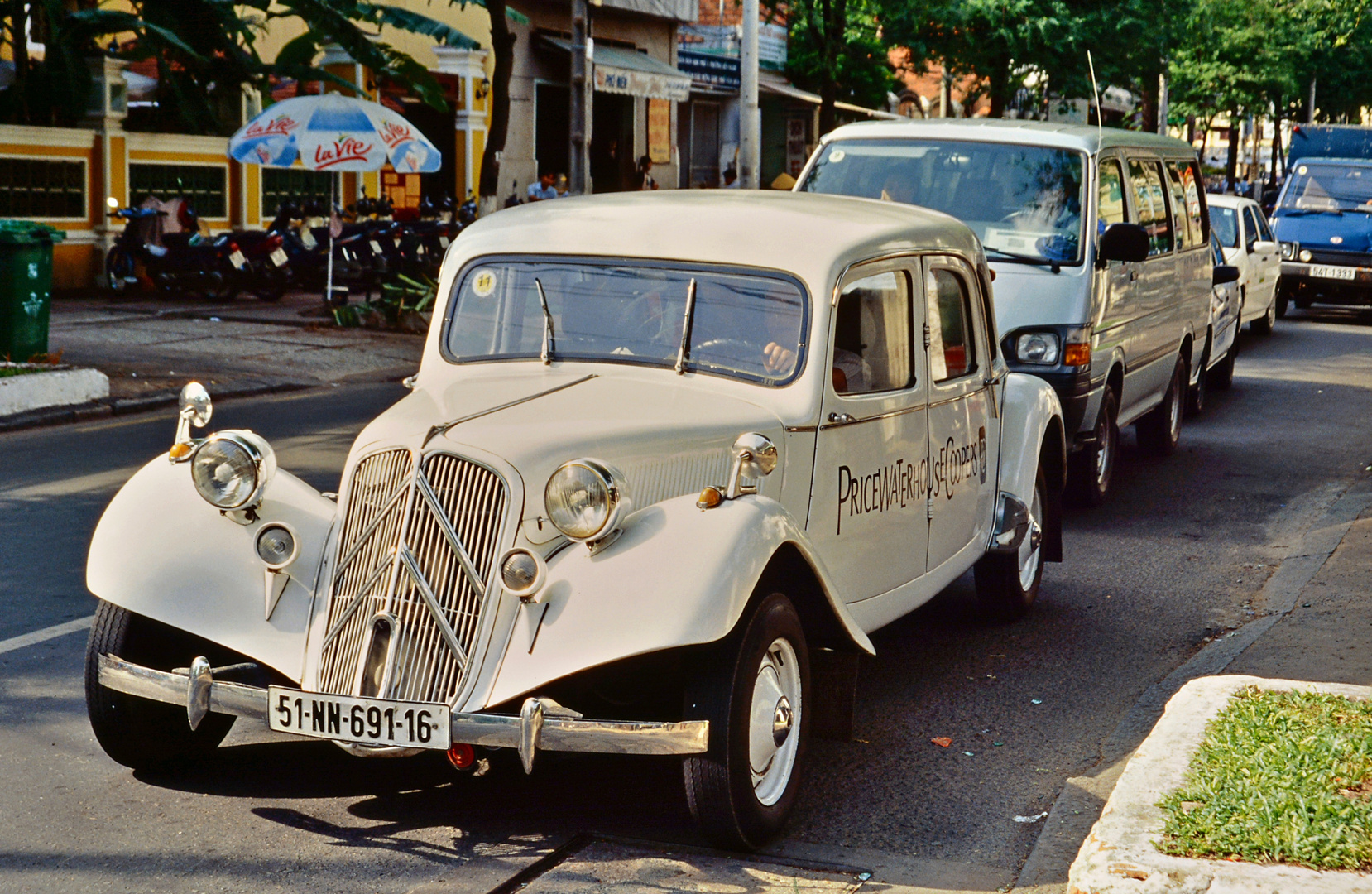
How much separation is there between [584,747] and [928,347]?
2.37 metres

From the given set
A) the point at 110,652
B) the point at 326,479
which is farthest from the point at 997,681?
the point at 326,479

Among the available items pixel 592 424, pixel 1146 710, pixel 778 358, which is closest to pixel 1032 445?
pixel 1146 710

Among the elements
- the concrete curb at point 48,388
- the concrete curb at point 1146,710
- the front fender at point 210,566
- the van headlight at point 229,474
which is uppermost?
the van headlight at point 229,474

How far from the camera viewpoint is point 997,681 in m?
6.18

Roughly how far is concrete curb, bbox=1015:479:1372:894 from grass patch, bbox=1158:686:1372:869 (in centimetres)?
44

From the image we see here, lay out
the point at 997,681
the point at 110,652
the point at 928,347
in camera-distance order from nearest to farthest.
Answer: the point at 110,652, the point at 928,347, the point at 997,681

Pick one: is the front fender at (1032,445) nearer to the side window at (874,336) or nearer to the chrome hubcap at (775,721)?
the side window at (874,336)

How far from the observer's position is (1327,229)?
22.5 meters

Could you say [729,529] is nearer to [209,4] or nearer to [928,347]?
[928,347]

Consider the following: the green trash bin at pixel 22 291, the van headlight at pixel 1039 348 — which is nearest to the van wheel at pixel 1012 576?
the van headlight at pixel 1039 348

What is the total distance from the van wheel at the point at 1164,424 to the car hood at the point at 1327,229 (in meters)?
11.9

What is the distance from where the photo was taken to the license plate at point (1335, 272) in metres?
22.0

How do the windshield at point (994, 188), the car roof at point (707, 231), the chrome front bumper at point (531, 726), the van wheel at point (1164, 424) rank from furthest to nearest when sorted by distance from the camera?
the van wheel at point (1164, 424) → the windshield at point (994, 188) → the car roof at point (707, 231) → the chrome front bumper at point (531, 726)

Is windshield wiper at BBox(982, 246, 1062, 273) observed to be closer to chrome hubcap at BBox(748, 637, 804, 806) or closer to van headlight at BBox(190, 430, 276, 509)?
chrome hubcap at BBox(748, 637, 804, 806)
